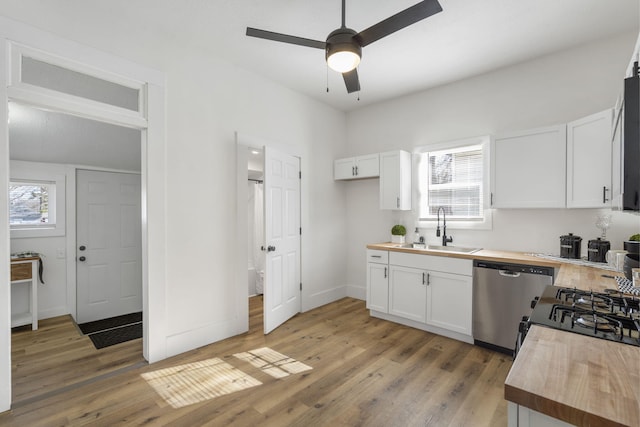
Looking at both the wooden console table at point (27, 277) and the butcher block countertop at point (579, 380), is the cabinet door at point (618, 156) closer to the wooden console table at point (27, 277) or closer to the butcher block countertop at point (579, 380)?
the butcher block countertop at point (579, 380)

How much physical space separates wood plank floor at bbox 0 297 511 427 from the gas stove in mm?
970

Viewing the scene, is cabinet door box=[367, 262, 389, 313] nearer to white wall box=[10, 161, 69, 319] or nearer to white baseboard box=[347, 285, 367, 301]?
white baseboard box=[347, 285, 367, 301]

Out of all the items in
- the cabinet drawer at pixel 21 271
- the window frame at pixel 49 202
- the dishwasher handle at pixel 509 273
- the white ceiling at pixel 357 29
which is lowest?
the cabinet drawer at pixel 21 271

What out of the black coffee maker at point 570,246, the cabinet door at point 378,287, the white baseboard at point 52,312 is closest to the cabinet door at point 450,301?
the cabinet door at point 378,287

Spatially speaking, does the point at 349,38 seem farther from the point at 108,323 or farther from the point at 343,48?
the point at 108,323

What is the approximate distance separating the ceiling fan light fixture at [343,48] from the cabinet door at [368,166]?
2.22 m

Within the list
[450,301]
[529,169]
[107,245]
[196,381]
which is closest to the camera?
[196,381]

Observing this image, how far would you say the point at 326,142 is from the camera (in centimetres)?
451

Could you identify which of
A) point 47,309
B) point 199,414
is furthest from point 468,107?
point 47,309

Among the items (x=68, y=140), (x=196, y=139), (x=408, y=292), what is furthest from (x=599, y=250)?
(x=68, y=140)

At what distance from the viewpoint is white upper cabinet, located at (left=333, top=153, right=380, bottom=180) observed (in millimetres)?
4145

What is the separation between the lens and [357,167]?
4.36 meters

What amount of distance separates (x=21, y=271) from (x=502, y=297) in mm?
5198

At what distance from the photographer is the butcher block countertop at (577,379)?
667 millimetres
